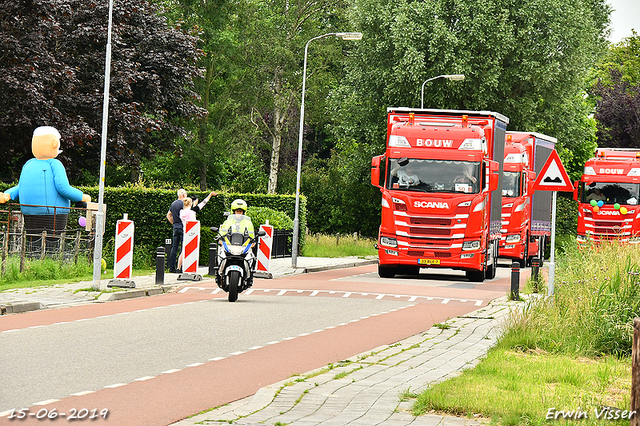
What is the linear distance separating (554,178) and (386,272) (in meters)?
9.79

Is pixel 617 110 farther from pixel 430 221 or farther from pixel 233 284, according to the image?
Result: pixel 233 284

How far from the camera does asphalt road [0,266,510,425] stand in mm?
7996

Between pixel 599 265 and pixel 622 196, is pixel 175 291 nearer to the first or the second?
pixel 599 265

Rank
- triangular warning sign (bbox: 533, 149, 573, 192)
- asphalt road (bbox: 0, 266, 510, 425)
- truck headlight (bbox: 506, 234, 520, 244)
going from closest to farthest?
asphalt road (bbox: 0, 266, 510, 425)
triangular warning sign (bbox: 533, 149, 573, 192)
truck headlight (bbox: 506, 234, 520, 244)

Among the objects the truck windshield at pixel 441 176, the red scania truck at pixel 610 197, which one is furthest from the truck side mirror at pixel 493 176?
the red scania truck at pixel 610 197

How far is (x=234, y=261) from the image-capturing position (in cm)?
1727

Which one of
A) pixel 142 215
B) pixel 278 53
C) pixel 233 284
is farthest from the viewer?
pixel 278 53

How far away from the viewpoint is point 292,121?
51.3 metres

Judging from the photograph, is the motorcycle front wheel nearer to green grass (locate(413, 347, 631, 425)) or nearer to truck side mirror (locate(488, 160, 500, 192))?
green grass (locate(413, 347, 631, 425))

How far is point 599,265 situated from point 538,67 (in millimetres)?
28226

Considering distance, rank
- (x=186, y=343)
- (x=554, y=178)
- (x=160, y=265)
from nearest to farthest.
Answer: (x=186, y=343)
(x=554, y=178)
(x=160, y=265)

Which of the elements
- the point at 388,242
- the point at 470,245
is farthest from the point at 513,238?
the point at 388,242

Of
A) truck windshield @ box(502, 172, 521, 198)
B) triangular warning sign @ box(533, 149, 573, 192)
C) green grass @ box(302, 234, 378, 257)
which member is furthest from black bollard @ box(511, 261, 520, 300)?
green grass @ box(302, 234, 378, 257)

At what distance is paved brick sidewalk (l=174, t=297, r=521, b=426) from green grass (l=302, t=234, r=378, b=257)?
24.9m
